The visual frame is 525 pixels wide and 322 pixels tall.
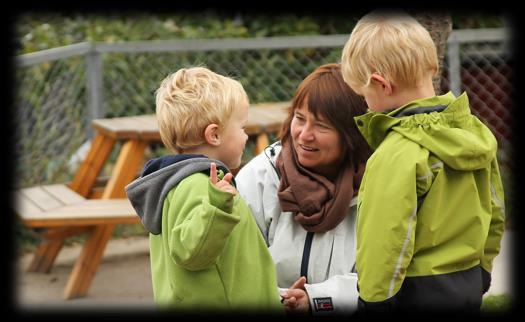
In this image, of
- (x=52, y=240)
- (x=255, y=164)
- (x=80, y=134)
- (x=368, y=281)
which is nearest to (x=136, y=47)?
(x=80, y=134)

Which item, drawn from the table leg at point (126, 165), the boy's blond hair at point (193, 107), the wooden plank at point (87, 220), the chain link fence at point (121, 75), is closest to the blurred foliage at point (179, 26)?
the chain link fence at point (121, 75)

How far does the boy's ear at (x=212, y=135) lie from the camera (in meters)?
2.83

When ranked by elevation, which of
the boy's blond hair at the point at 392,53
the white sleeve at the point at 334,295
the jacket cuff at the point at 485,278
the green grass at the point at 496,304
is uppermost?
the boy's blond hair at the point at 392,53

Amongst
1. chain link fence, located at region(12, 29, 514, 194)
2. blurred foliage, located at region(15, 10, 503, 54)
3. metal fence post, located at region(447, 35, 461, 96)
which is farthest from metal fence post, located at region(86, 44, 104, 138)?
metal fence post, located at region(447, 35, 461, 96)

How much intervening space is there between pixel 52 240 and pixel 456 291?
11.9 feet

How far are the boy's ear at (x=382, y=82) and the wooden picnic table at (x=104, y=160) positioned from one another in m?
2.60

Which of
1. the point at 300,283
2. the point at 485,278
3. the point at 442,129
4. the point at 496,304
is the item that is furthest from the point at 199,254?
the point at 496,304

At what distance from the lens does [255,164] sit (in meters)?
3.27

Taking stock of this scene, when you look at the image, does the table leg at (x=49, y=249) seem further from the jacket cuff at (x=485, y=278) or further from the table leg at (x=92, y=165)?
the jacket cuff at (x=485, y=278)

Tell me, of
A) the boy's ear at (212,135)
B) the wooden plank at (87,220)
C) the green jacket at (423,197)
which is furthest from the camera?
the wooden plank at (87,220)

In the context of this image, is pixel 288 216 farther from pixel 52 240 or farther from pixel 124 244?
pixel 124 244

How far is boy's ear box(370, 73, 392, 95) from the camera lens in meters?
2.72

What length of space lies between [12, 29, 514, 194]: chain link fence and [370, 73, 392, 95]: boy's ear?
3.21 m

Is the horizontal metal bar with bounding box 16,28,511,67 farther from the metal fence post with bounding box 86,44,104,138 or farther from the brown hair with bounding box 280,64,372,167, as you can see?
the brown hair with bounding box 280,64,372,167
